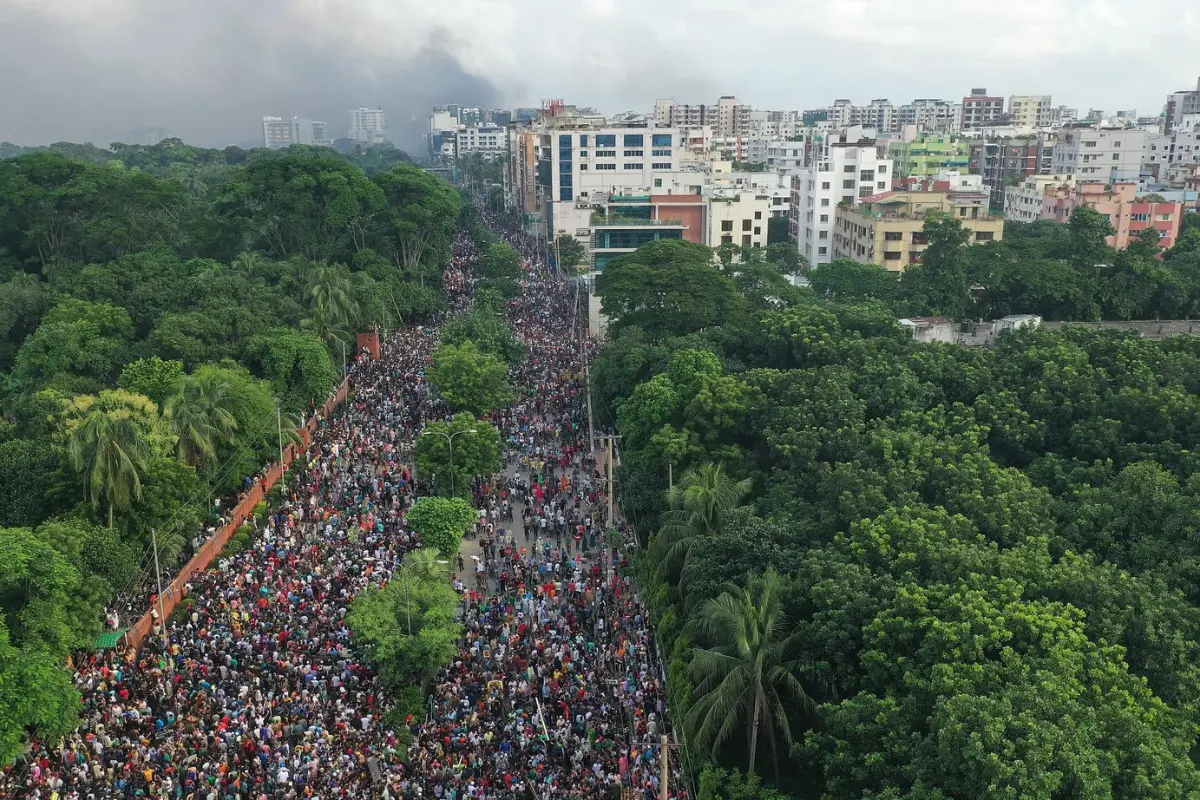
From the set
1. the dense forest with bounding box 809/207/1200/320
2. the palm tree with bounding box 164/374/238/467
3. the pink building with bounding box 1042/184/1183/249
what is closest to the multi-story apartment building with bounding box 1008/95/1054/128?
the pink building with bounding box 1042/184/1183/249

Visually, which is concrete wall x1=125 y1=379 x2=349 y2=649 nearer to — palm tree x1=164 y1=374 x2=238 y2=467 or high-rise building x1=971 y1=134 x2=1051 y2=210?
palm tree x1=164 y1=374 x2=238 y2=467

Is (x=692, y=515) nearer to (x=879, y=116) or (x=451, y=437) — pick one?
(x=451, y=437)

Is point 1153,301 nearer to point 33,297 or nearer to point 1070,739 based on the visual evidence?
point 1070,739

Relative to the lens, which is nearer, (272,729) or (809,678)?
(809,678)

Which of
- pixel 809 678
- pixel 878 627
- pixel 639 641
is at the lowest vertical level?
pixel 639 641

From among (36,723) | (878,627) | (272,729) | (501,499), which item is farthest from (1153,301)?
(36,723)

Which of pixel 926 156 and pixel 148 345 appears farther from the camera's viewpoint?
pixel 926 156

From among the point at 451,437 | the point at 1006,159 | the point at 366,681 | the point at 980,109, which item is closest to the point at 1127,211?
the point at 1006,159
